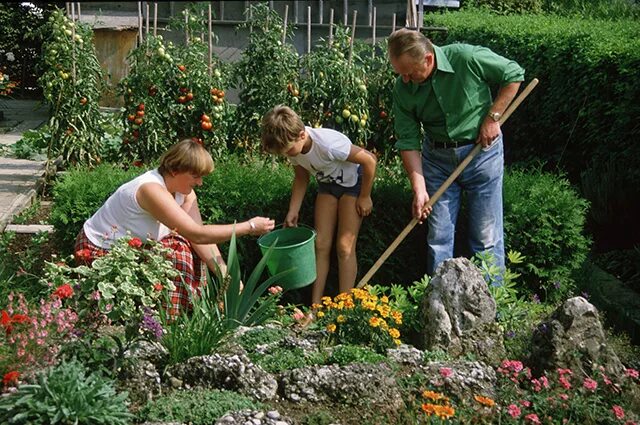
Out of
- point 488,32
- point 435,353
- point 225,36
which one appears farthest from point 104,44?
point 435,353

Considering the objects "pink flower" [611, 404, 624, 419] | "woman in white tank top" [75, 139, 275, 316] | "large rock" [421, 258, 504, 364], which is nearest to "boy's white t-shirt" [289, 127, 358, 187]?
"woman in white tank top" [75, 139, 275, 316]

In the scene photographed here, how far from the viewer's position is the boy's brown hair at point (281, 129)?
4.48 metres

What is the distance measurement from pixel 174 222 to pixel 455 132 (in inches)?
63.3

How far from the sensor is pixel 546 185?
204 inches

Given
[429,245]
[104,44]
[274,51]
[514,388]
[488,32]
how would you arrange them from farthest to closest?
[104,44] < [488,32] < [274,51] < [429,245] < [514,388]

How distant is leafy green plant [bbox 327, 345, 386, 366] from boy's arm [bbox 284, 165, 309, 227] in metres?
1.30

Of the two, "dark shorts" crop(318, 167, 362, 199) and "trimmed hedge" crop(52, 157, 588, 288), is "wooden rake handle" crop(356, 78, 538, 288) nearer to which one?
"dark shorts" crop(318, 167, 362, 199)

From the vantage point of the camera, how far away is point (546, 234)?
16.4ft

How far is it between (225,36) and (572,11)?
5921 millimetres

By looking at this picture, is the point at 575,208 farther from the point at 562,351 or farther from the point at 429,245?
the point at 562,351

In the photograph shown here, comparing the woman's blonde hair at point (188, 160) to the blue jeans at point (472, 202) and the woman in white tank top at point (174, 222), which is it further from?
the blue jeans at point (472, 202)

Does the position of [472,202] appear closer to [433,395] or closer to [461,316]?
[461,316]

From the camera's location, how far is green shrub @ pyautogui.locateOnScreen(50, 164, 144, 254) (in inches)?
195

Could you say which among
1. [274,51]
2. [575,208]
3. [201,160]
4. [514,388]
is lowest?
[514,388]
